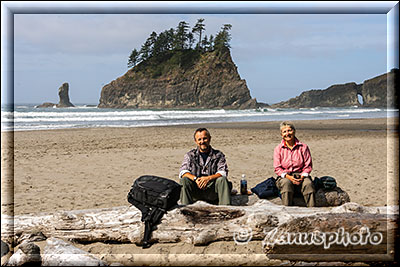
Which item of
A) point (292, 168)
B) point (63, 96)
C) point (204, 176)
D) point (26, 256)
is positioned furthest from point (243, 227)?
point (63, 96)

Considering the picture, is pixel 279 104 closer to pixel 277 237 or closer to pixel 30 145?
pixel 30 145

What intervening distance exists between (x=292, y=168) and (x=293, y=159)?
5.2 inches

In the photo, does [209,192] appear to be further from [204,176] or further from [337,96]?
[337,96]

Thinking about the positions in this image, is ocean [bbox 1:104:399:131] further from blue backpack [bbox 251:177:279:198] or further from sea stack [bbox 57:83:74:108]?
sea stack [bbox 57:83:74:108]

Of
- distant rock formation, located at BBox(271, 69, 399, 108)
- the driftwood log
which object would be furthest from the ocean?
distant rock formation, located at BBox(271, 69, 399, 108)

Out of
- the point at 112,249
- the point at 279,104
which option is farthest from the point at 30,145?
the point at 279,104

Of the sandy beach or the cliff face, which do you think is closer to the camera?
the sandy beach

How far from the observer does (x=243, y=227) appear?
176 inches

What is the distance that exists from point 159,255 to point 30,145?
38.5 feet

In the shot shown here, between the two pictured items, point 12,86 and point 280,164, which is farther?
point 280,164

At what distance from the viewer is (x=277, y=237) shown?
13.1 ft

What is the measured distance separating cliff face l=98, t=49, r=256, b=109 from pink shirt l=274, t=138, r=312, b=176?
6711 cm

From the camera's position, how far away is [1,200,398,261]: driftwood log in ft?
12.8

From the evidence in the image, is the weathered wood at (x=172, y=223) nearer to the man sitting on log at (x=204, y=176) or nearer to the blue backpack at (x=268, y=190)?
the man sitting on log at (x=204, y=176)
